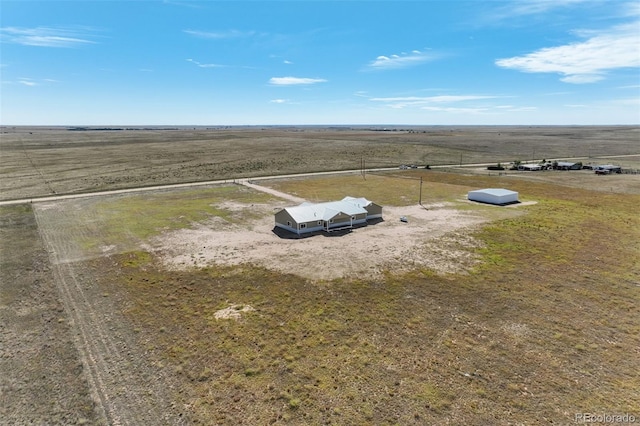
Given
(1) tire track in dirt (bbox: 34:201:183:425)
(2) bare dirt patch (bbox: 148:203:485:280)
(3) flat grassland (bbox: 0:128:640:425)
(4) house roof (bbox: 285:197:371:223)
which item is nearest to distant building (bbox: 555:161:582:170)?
(3) flat grassland (bbox: 0:128:640:425)

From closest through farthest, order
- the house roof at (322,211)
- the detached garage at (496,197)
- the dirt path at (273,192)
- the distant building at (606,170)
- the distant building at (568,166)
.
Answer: the house roof at (322,211), the detached garage at (496,197), the dirt path at (273,192), the distant building at (606,170), the distant building at (568,166)

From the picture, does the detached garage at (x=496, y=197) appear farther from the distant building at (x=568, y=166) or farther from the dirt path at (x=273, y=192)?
the distant building at (x=568, y=166)

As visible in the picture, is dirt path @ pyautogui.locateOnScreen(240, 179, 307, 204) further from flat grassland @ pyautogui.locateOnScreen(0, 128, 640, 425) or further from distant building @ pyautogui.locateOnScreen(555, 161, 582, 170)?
distant building @ pyautogui.locateOnScreen(555, 161, 582, 170)

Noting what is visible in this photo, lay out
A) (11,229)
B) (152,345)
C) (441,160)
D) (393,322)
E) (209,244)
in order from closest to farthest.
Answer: (152,345), (393,322), (209,244), (11,229), (441,160)

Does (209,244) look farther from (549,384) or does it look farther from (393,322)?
(549,384)

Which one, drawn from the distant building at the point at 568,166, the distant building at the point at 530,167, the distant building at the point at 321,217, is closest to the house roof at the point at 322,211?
the distant building at the point at 321,217

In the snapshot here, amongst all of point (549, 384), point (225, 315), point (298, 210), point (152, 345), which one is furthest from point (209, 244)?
point (549, 384)

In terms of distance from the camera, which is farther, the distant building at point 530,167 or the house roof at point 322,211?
the distant building at point 530,167
